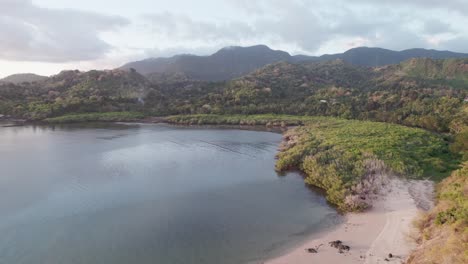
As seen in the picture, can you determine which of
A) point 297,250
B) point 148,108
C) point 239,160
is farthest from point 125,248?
point 148,108

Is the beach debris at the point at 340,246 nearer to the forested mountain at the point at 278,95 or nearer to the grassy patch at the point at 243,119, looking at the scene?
the forested mountain at the point at 278,95

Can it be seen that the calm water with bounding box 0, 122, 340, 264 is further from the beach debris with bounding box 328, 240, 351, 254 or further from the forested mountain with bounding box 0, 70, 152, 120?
the forested mountain with bounding box 0, 70, 152, 120

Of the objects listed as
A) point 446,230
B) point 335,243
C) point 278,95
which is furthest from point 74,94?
point 446,230

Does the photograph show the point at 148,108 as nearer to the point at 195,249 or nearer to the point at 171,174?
the point at 171,174

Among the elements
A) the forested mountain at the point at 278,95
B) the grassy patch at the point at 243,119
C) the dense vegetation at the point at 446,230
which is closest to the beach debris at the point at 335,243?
the dense vegetation at the point at 446,230

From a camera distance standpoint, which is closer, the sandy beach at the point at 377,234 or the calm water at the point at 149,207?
the sandy beach at the point at 377,234
